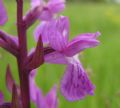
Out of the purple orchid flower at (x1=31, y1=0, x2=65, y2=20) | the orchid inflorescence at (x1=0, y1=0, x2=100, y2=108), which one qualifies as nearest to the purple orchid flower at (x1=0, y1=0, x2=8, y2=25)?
the orchid inflorescence at (x1=0, y1=0, x2=100, y2=108)

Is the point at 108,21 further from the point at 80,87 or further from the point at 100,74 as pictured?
the point at 80,87

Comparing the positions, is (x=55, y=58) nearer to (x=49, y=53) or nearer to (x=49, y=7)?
(x=49, y=53)

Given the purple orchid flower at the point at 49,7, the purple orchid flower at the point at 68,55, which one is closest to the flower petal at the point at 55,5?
the purple orchid flower at the point at 49,7

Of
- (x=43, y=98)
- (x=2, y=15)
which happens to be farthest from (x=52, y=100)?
(x=2, y=15)

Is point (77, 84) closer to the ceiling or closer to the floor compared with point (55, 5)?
closer to the floor

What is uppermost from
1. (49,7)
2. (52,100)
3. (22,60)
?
(49,7)

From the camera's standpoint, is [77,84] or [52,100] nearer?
[77,84]

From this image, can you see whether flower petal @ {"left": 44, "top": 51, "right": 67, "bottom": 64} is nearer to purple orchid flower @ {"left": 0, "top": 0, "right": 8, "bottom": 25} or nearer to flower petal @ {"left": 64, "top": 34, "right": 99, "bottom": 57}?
flower petal @ {"left": 64, "top": 34, "right": 99, "bottom": 57}
